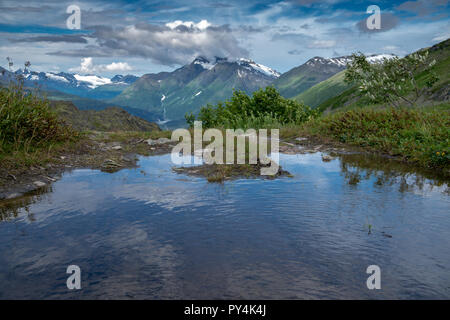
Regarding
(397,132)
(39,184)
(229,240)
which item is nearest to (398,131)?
(397,132)

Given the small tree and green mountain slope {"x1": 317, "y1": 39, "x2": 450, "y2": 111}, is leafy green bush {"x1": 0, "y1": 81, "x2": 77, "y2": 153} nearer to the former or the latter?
green mountain slope {"x1": 317, "y1": 39, "x2": 450, "y2": 111}

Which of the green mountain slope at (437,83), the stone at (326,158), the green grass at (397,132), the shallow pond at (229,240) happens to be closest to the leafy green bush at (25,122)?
the shallow pond at (229,240)

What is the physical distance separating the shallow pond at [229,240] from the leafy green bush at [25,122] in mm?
2750

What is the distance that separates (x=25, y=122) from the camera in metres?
10.4

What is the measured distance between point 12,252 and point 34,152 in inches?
248

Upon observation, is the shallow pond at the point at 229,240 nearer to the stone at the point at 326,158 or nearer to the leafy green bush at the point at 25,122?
the leafy green bush at the point at 25,122

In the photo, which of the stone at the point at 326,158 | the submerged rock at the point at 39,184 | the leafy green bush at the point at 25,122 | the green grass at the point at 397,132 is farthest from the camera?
the stone at the point at 326,158

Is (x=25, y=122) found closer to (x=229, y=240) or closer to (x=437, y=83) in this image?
(x=229, y=240)

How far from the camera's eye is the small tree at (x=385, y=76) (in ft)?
77.2

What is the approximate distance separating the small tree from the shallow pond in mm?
17369

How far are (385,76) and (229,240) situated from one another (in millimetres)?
23128

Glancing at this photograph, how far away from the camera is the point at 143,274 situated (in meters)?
4.09
